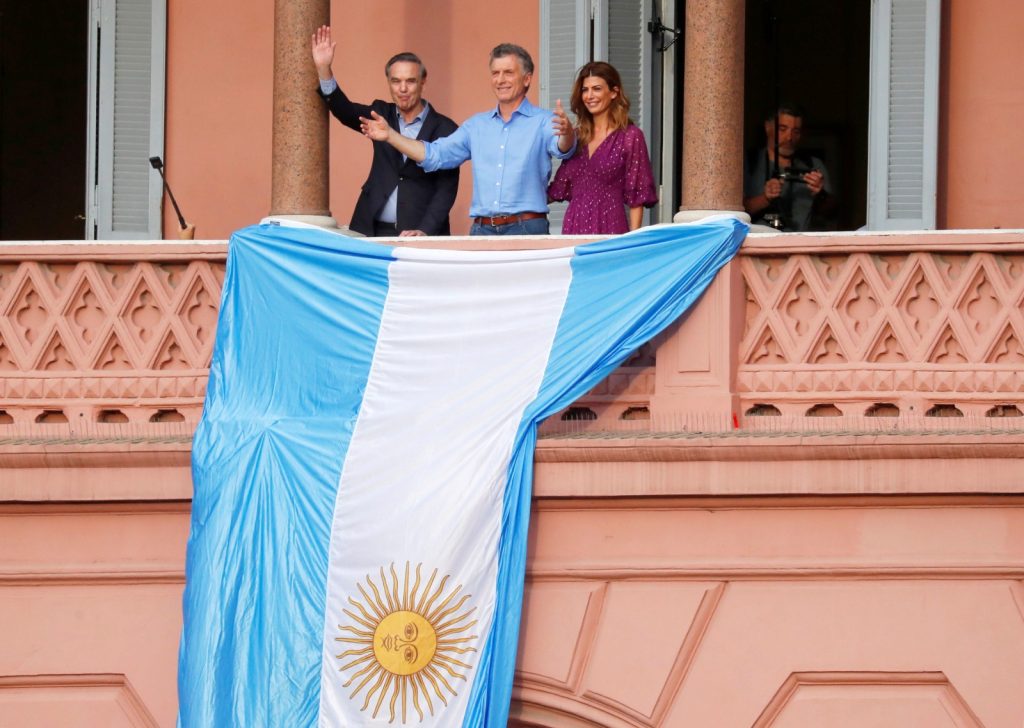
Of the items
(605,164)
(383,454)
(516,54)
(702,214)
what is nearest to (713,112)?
(702,214)

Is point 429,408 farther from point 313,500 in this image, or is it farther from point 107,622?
point 107,622

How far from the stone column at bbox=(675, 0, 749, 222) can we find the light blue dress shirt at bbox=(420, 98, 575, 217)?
0.68 m

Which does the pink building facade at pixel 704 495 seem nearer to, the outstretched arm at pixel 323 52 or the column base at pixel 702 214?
the column base at pixel 702 214

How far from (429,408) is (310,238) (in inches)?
40.6

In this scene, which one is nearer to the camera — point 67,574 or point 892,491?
point 892,491

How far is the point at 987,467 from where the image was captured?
905cm

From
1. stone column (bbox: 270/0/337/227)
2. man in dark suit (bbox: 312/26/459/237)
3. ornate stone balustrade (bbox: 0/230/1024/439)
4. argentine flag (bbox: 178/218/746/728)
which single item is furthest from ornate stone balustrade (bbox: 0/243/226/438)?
man in dark suit (bbox: 312/26/459/237)

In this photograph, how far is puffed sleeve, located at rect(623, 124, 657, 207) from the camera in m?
9.92

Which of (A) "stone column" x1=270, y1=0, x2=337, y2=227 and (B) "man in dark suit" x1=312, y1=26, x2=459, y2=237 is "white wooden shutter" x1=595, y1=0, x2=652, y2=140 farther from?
(A) "stone column" x1=270, y1=0, x2=337, y2=227

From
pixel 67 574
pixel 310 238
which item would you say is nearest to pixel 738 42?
pixel 310 238

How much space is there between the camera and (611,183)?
9984 mm

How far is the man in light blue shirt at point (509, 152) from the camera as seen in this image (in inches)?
398

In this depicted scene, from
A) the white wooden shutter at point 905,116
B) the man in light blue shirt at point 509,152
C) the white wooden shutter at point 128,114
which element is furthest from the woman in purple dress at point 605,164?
the white wooden shutter at point 128,114

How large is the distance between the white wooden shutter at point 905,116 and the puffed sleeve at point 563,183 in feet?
7.77
